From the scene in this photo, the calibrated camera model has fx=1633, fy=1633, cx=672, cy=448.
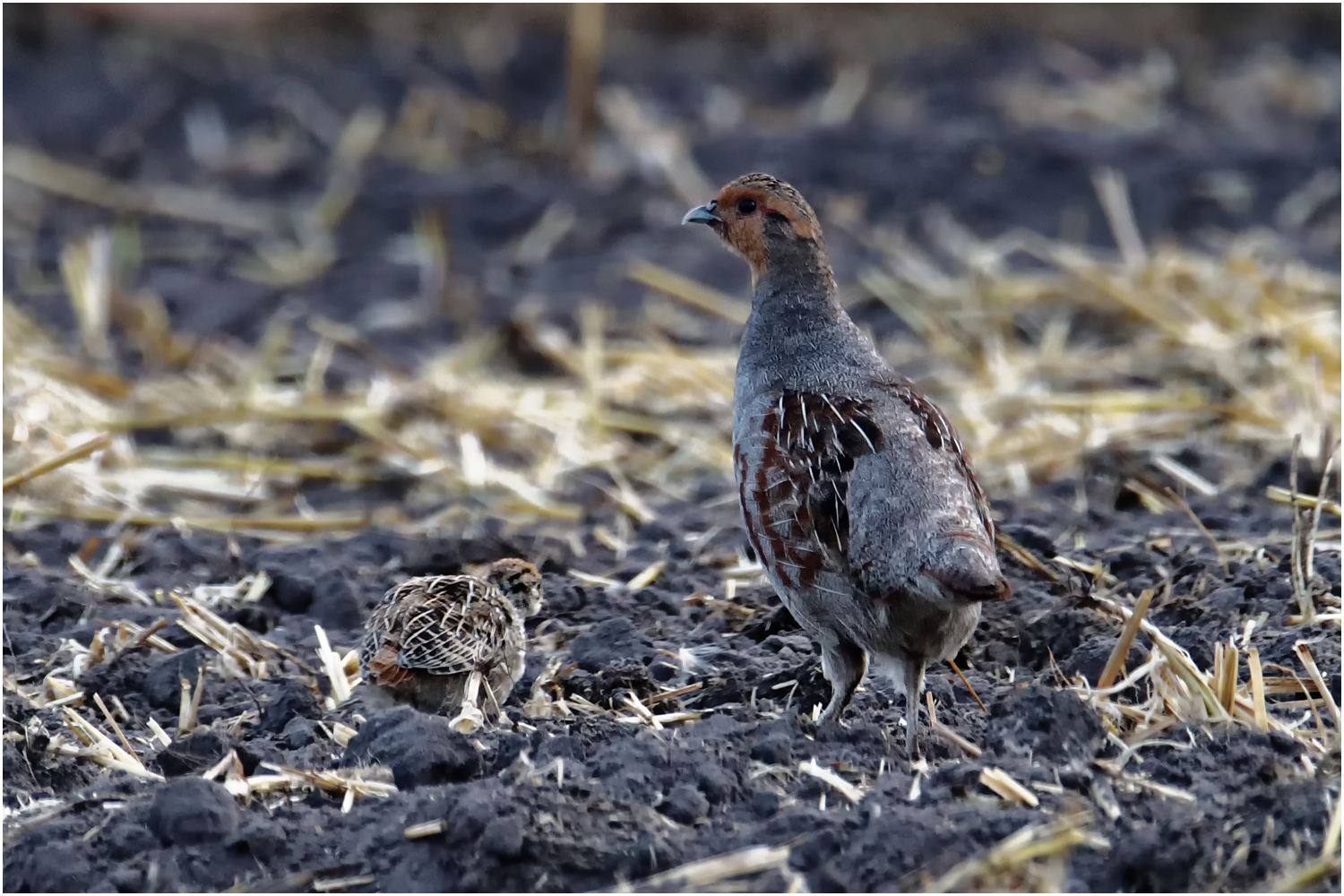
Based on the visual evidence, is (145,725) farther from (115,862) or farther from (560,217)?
(560,217)

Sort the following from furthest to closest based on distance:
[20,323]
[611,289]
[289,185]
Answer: [289,185], [611,289], [20,323]

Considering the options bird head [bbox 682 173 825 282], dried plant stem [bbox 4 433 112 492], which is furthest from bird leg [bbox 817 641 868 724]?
dried plant stem [bbox 4 433 112 492]

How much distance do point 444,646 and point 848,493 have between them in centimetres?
103

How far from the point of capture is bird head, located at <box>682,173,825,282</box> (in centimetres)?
445

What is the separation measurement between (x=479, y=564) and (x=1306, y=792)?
263cm

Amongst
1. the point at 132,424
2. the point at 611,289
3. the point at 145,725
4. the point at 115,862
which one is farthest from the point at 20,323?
the point at 115,862

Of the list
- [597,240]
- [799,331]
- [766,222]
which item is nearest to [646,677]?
[799,331]

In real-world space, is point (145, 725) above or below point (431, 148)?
below

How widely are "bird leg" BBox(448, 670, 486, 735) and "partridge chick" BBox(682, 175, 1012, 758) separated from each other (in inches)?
29.7

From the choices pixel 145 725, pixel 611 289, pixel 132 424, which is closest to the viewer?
pixel 145 725

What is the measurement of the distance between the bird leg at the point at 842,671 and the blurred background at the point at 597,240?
2.02 m

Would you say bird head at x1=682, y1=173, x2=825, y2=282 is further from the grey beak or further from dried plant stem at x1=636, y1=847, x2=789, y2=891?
dried plant stem at x1=636, y1=847, x2=789, y2=891

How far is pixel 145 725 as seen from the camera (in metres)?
4.07

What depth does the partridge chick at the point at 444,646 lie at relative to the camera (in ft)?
12.7
